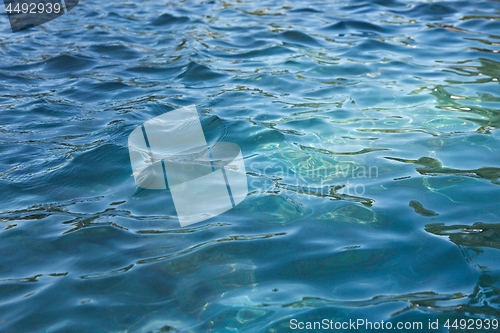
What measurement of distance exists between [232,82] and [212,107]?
30.4 inches

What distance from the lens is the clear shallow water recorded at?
257 centimetres

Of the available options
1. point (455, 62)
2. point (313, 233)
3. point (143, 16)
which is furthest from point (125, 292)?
point (143, 16)

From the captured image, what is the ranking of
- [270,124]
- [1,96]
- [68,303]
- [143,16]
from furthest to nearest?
[143,16] < [1,96] < [270,124] < [68,303]

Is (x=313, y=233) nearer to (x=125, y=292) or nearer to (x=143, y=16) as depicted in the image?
(x=125, y=292)

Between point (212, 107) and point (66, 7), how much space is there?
5.89 metres

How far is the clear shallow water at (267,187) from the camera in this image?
2.57m

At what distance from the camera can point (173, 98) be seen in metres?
5.20

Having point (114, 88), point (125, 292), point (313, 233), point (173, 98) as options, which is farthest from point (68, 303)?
point (114, 88)

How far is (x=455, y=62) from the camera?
595cm

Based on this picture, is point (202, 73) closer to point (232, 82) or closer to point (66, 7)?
point (232, 82)

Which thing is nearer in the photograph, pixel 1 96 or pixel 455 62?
pixel 1 96

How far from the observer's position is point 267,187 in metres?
3.59

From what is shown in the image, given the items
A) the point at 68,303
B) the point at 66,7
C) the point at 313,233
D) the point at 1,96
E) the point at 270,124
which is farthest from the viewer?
the point at 66,7

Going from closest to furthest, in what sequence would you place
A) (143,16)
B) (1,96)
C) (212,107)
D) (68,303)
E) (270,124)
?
1. (68,303)
2. (270,124)
3. (212,107)
4. (1,96)
5. (143,16)
